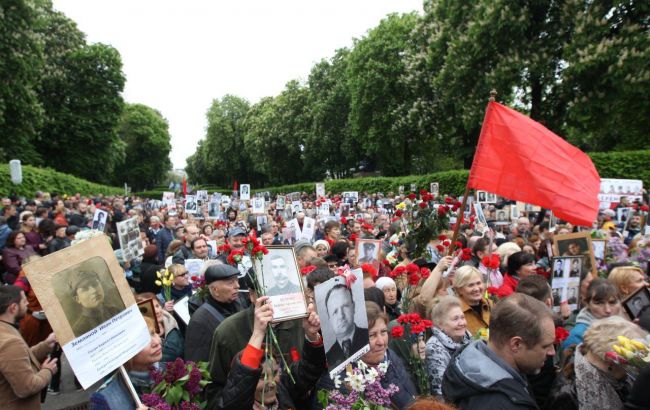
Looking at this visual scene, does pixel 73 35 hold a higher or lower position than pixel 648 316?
higher

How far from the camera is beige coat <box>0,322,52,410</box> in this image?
407cm

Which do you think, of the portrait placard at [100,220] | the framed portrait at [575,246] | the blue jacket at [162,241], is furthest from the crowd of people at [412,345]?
the blue jacket at [162,241]

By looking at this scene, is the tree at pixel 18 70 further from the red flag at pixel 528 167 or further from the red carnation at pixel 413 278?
the red carnation at pixel 413 278

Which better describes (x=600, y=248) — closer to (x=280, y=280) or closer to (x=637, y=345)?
(x=637, y=345)

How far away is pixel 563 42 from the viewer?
76.8 ft

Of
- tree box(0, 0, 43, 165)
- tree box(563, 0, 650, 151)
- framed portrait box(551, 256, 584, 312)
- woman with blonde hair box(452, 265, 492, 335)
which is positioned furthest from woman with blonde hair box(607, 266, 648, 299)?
tree box(0, 0, 43, 165)

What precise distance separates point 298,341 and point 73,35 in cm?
4870

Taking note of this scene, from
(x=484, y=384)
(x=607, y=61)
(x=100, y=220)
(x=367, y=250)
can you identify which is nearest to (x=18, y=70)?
(x=100, y=220)

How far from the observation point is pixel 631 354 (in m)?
2.76

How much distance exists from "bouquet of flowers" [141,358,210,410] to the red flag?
4.64 metres

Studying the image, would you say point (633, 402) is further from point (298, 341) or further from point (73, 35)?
point (73, 35)

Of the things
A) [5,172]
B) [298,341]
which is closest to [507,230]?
[298,341]

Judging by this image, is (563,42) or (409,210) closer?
(409,210)

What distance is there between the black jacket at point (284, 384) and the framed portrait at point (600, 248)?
7012 mm
